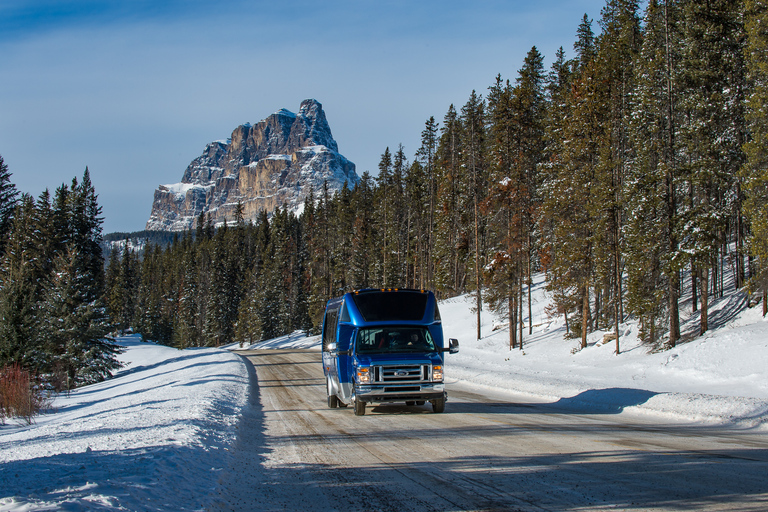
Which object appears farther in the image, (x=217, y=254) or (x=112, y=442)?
(x=217, y=254)

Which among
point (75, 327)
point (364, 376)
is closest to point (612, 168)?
point (364, 376)

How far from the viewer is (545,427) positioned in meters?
10.5

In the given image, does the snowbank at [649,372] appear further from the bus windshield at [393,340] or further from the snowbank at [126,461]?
the snowbank at [126,461]

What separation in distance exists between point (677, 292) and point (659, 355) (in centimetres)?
320

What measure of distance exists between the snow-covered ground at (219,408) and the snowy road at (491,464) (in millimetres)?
752

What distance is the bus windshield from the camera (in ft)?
41.1

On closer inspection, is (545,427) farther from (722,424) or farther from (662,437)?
(722,424)

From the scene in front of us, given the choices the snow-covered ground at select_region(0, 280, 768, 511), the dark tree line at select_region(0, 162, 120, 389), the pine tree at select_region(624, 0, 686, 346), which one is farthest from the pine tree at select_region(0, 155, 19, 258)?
the pine tree at select_region(624, 0, 686, 346)

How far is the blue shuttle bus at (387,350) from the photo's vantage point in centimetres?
1200

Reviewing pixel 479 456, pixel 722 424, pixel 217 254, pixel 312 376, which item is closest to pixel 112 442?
pixel 479 456

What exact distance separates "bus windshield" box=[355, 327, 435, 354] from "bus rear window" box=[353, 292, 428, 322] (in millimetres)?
340

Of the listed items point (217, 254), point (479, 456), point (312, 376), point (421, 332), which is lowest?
point (312, 376)

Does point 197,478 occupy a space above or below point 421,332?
below

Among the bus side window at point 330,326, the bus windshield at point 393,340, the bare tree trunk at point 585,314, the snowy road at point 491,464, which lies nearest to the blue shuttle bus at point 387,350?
the bus windshield at point 393,340
